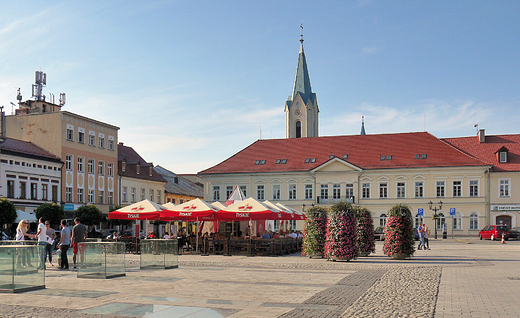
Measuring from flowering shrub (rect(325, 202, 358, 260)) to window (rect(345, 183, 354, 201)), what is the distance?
41181mm

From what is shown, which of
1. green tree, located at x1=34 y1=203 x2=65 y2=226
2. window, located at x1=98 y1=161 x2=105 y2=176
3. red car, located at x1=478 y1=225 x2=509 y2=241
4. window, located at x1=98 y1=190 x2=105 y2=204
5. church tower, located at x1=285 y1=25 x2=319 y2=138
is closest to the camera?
green tree, located at x1=34 y1=203 x2=65 y2=226

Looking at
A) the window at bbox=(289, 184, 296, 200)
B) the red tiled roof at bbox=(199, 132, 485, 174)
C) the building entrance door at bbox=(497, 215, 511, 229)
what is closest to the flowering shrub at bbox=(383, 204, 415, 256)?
the red tiled roof at bbox=(199, 132, 485, 174)

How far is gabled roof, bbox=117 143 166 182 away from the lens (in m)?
57.9

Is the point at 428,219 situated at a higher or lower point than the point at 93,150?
lower

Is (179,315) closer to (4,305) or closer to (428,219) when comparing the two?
(4,305)

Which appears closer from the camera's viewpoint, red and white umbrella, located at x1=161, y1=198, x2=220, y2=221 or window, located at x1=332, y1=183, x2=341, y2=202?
red and white umbrella, located at x1=161, y1=198, x2=220, y2=221

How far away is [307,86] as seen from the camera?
87.6 meters

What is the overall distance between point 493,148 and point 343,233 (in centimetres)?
4556

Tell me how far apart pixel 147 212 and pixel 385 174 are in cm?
4032

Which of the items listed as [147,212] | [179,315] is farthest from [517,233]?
[179,315]

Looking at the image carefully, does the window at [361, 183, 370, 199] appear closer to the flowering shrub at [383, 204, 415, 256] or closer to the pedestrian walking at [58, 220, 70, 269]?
the flowering shrub at [383, 204, 415, 256]

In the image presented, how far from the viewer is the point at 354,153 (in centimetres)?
6347

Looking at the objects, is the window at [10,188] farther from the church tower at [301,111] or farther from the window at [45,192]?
the church tower at [301,111]

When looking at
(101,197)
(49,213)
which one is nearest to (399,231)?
(49,213)
